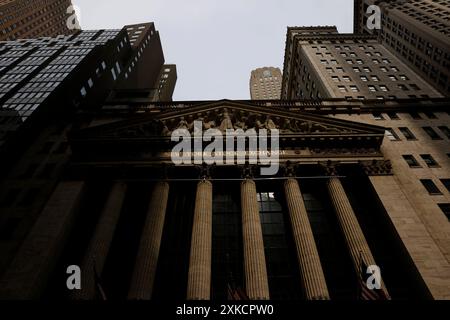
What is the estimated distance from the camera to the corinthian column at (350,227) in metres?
24.3

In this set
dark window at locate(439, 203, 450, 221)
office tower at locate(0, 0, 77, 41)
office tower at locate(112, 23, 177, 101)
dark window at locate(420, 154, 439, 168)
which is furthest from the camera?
office tower at locate(0, 0, 77, 41)

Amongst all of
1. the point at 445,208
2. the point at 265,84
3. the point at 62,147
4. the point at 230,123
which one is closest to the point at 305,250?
the point at 445,208

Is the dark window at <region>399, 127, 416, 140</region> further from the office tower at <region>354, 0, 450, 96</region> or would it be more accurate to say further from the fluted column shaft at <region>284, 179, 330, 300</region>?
the office tower at <region>354, 0, 450, 96</region>

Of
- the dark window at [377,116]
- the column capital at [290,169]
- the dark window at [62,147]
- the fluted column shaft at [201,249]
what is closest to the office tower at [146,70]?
the dark window at [62,147]

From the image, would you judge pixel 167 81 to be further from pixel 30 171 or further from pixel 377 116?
pixel 377 116

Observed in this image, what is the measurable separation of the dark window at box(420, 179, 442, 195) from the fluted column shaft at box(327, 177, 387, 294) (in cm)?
784

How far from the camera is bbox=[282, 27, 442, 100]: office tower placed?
57.9 metres

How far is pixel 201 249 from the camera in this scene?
24734 mm

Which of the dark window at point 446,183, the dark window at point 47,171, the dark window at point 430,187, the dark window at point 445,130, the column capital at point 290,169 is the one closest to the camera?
the dark window at point 430,187

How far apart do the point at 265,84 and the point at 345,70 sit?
84.5m

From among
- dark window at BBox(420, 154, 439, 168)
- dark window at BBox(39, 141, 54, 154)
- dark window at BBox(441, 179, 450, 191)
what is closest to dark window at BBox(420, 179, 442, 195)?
dark window at BBox(441, 179, 450, 191)

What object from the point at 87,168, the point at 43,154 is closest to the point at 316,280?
the point at 87,168

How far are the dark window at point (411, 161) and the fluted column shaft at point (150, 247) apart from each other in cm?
2485

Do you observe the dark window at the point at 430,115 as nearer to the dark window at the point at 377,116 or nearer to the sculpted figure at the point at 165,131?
the dark window at the point at 377,116
